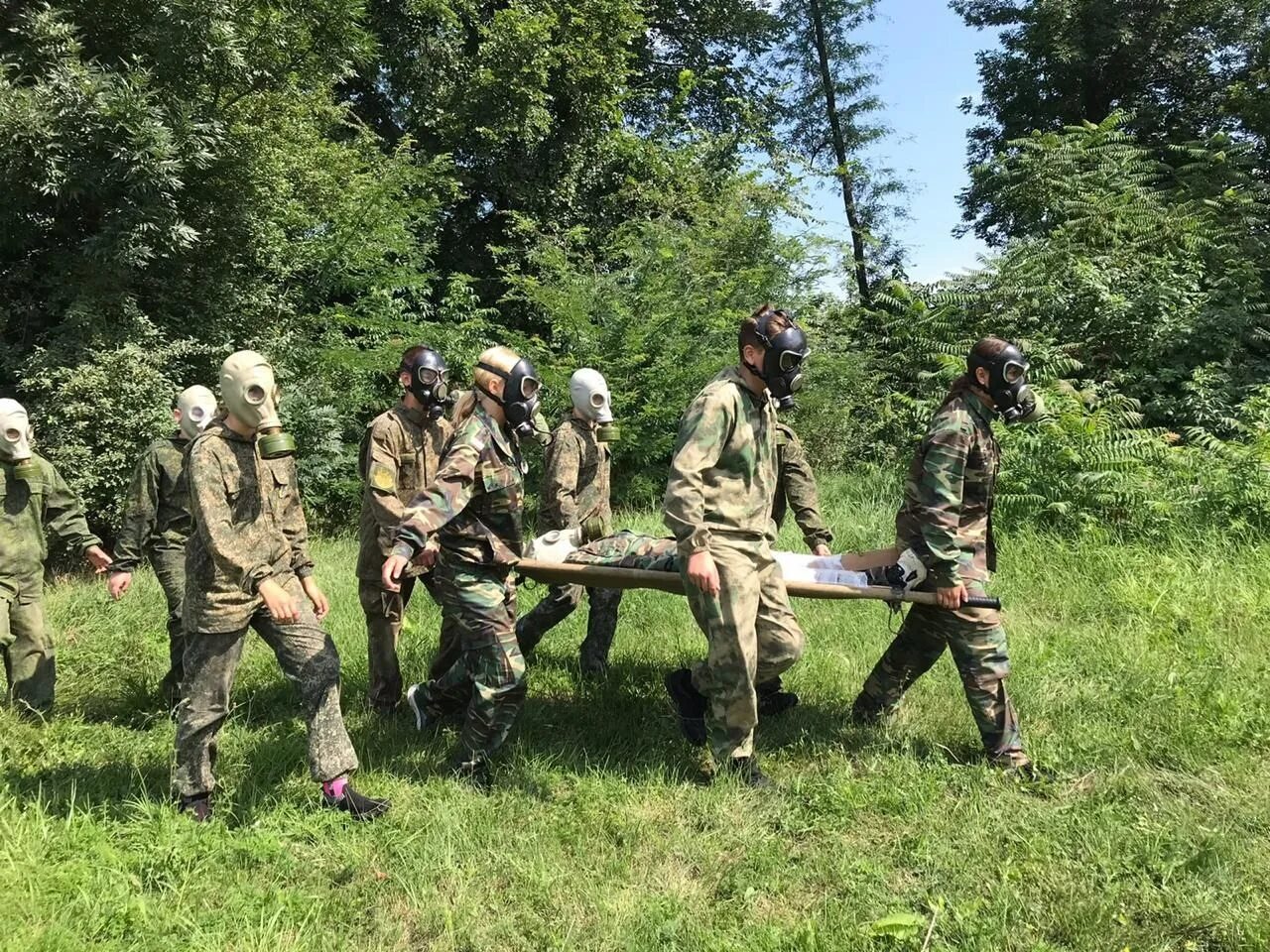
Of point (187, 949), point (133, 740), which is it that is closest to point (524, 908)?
point (187, 949)

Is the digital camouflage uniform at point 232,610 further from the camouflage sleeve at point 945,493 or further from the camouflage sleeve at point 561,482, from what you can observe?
the camouflage sleeve at point 945,493

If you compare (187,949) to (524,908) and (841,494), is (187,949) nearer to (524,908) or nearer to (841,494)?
(524,908)

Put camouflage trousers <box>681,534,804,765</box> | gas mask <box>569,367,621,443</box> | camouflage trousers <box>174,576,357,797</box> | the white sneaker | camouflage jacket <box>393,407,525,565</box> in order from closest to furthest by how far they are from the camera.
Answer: camouflage trousers <box>174,576,357,797</box>
camouflage trousers <box>681,534,804,765</box>
camouflage jacket <box>393,407,525,565</box>
the white sneaker
gas mask <box>569,367,621,443</box>

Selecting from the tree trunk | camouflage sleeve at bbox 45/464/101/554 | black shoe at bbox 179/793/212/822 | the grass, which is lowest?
the grass

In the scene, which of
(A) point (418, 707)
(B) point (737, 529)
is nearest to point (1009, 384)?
(B) point (737, 529)

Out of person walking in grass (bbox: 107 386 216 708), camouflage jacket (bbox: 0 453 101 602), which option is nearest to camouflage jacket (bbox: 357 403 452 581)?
person walking in grass (bbox: 107 386 216 708)

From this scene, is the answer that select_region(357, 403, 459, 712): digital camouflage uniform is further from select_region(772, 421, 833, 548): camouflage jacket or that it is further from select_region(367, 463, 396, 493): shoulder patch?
select_region(772, 421, 833, 548): camouflage jacket

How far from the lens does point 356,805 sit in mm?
4004

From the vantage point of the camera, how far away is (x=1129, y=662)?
17.1 ft

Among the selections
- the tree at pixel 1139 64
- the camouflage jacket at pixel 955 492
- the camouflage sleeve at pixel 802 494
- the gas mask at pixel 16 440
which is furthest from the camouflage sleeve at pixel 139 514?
the tree at pixel 1139 64

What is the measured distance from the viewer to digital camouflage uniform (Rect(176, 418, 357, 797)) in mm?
3754

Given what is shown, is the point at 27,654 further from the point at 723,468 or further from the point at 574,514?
the point at 723,468

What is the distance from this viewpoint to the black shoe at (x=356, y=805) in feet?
13.1

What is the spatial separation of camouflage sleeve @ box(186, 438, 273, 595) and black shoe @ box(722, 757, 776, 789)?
8.07 ft
